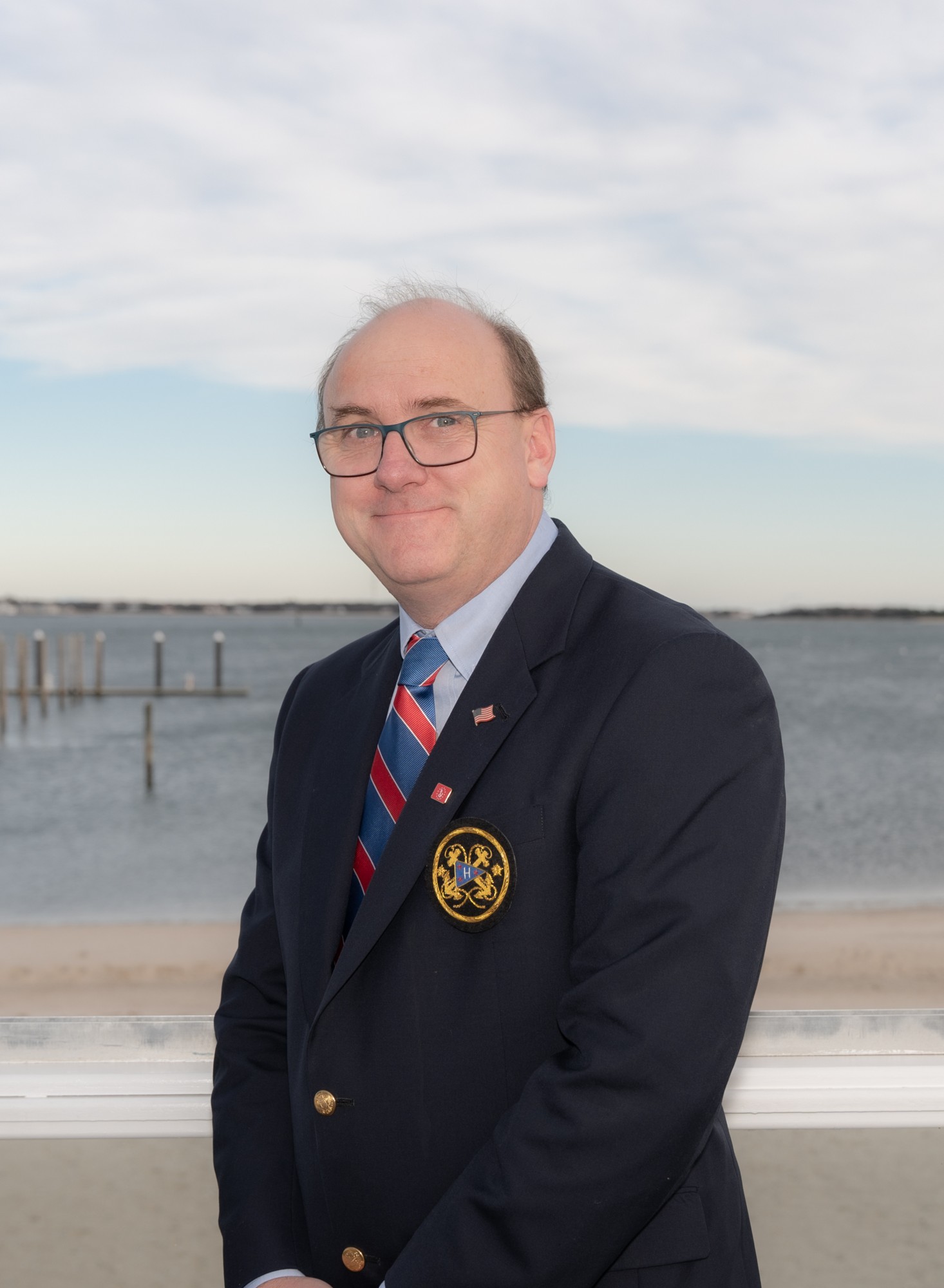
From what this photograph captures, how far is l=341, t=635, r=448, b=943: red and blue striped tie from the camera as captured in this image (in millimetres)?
1342

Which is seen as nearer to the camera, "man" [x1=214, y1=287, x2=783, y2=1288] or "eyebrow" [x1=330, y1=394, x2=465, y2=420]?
"man" [x1=214, y1=287, x2=783, y2=1288]

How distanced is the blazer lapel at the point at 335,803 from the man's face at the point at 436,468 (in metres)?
0.18

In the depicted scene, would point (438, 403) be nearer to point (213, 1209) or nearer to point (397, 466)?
point (397, 466)

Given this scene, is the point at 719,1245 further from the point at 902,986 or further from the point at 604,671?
the point at 902,986

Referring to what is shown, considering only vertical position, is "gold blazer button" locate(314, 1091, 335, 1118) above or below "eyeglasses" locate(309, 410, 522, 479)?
below

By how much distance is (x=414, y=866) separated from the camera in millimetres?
1190

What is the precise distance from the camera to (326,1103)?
124 centimetres

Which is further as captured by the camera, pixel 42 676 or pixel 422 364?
pixel 42 676

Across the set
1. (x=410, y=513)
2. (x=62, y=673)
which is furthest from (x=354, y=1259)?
(x=62, y=673)

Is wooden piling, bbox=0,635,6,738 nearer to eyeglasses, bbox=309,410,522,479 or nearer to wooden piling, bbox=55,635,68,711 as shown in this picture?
wooden piling, bbox=55,635,68,711

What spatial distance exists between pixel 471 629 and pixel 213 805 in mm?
17702

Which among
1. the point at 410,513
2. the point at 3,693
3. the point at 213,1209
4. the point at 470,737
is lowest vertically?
the point at 3,693

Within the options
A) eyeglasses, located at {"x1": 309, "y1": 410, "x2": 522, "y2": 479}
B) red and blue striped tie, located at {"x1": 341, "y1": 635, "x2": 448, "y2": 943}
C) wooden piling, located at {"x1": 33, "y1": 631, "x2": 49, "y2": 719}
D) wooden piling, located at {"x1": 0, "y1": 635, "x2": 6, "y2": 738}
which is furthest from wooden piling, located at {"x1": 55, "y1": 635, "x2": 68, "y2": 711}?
eyeglasses, located at {"x1": 309, "y1": 410, "x2": 522, "y2": 479}

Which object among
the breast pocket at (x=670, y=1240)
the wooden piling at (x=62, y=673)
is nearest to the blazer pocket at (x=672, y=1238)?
the breast pocket at (x=670, y=1240)
